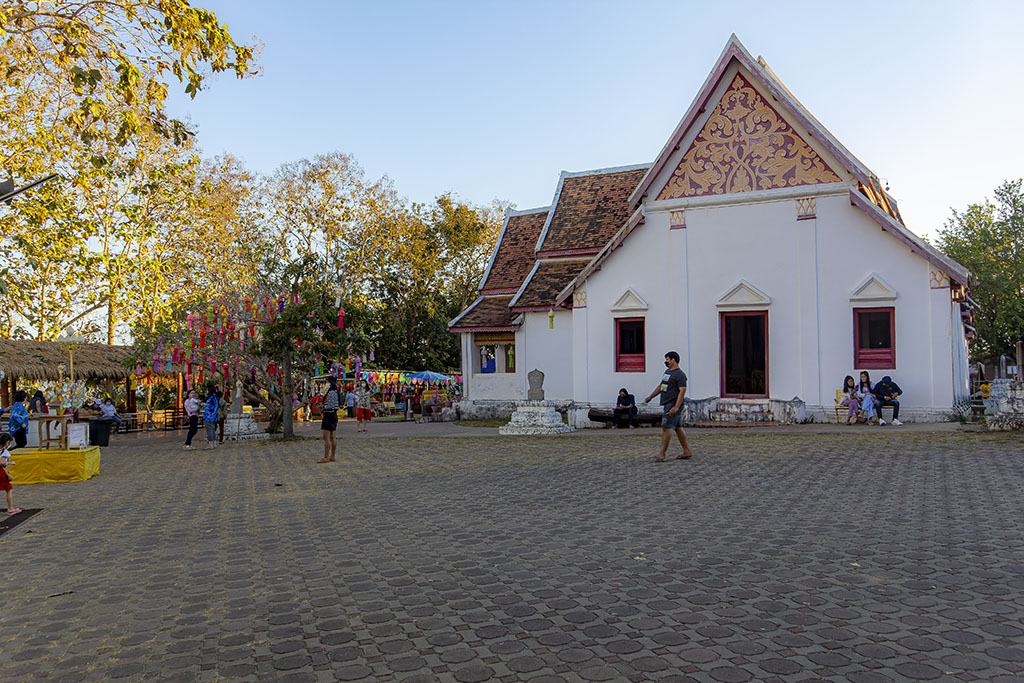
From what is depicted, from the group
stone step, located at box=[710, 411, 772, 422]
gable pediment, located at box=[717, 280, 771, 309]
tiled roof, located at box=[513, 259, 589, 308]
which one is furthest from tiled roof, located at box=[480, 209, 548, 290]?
stone step, located at box=[710, 411, 772, 422]

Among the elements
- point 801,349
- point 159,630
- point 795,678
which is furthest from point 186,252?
point 795,678

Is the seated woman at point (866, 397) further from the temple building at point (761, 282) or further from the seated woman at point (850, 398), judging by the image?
the temple building at point (761, 282)

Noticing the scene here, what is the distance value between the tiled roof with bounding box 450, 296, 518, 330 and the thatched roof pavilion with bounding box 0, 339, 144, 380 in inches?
433

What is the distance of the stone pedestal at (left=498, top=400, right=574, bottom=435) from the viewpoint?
19781 millimetres

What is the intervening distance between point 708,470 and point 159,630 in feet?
27.3

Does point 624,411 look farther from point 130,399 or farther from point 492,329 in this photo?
point 130,399

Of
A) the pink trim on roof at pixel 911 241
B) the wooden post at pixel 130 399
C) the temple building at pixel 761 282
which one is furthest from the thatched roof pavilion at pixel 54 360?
the pink trim on roof at pixel 911 241

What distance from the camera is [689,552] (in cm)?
632

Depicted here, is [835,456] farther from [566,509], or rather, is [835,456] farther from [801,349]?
[801,349]

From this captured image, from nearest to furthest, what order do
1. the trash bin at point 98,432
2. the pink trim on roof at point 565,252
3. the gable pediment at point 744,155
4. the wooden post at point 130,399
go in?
the gable pediment at point 744,155
the trash bin at point 98,432
the pink trim on roof at point 565,252
the wooden post at point 130,399

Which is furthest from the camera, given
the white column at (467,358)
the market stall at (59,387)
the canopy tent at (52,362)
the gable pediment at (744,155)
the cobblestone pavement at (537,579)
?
the white column at (467,358)

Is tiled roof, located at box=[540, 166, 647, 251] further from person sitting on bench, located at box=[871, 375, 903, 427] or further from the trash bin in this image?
the trash bin

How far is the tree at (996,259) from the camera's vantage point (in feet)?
139

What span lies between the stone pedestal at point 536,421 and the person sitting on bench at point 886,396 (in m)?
7.63
